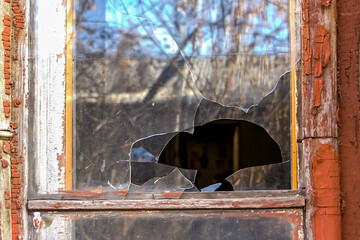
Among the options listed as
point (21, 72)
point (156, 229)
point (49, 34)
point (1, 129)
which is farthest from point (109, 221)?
point (49, 34)

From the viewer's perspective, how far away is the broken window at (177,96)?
2803 mm

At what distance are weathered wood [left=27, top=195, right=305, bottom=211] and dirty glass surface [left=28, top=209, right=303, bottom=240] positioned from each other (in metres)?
0.05

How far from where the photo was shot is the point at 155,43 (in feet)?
9.36

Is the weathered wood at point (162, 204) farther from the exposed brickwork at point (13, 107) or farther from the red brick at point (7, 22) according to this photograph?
the red brick at point (7, 22)

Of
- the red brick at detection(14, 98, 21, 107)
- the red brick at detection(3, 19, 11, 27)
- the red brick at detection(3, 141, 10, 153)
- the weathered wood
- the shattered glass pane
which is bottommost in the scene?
the weathered wood

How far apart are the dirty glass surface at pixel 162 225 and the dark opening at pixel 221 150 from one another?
25cm

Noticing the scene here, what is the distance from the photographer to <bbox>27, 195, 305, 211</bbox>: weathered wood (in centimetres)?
272

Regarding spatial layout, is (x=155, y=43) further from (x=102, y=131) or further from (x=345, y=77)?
(x=345, y=77)

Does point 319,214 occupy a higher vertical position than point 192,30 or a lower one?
lower

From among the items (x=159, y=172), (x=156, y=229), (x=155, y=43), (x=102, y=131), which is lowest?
(x=156, y=229)

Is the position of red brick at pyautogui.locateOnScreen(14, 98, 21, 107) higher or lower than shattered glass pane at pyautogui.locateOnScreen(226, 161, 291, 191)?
higher

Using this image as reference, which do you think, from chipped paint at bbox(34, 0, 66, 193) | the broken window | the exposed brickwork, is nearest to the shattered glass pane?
the broken window

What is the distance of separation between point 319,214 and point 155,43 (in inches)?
66.6

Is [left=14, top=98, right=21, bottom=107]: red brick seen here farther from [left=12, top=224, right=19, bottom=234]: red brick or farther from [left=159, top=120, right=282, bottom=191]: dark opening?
[left=159, top=120, right=282, bottom=191]: dark opening
